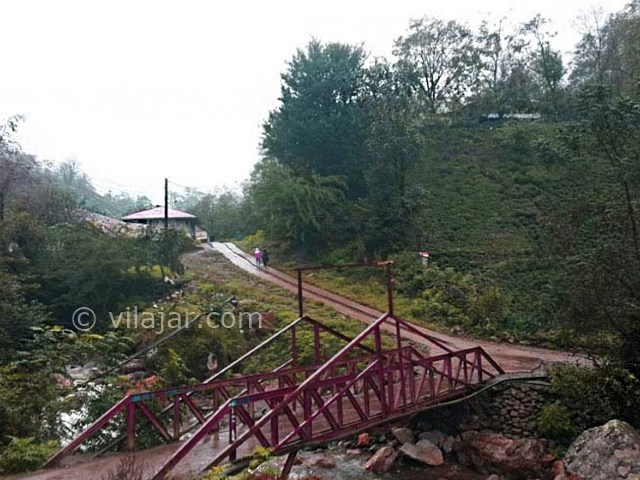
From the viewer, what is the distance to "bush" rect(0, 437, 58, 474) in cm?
671

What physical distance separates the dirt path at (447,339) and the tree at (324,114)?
6.58 m

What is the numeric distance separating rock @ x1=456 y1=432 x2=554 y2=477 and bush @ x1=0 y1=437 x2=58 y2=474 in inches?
287

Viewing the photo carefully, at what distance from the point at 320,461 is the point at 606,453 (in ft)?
15.9

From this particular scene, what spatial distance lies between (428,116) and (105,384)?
31.9m

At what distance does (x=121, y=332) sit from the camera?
1480 centimetres

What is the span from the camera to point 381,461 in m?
8.62

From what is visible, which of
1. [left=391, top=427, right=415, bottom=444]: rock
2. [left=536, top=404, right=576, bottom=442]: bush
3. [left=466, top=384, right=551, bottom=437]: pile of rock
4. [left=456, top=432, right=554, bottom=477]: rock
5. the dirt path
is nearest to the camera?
[left=456, top=432, right=554, bottom=477]: rock

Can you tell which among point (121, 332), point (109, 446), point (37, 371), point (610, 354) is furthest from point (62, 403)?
point (610, 354)

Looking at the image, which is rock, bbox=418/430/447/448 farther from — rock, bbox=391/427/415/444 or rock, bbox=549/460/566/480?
rock, bbox=549/460/566/480

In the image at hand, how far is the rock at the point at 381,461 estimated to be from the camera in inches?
336

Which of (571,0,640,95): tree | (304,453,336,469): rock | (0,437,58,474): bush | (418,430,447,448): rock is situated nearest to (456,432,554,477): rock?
(418,430,447,448): rock

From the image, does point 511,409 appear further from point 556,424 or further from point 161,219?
point 161,219

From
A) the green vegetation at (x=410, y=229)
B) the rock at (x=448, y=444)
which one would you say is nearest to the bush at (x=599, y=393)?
the green vegetation at (x=410, y=229)

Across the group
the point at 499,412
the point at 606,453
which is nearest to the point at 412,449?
the point at 499,412
